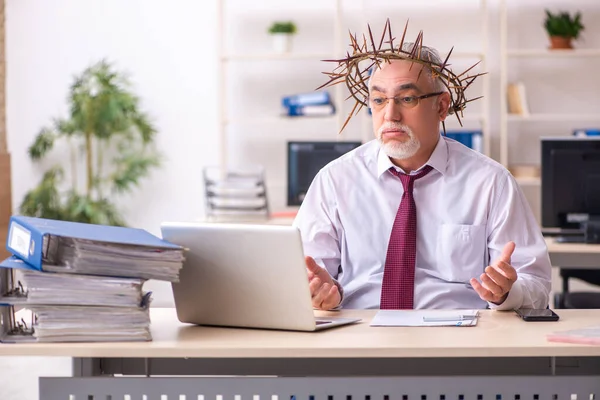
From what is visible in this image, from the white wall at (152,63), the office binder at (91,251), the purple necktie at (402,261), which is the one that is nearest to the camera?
the office binder at (91,251)

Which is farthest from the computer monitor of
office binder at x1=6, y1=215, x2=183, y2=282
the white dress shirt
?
office binder at x1=6, y1=215, x2=183, y2=282

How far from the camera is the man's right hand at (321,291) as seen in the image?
2029 millimetres

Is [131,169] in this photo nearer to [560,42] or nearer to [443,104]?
[560,42]

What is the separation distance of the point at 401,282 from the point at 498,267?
41 cm

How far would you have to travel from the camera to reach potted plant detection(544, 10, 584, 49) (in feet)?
19.7

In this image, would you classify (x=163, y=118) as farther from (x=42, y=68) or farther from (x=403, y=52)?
(x=403, y=52)

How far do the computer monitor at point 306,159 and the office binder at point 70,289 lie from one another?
3.40m

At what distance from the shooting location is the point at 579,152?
3674 mm

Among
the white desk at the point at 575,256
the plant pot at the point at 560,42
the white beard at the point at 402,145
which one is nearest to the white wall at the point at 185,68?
the plant pot at the point at 560,42

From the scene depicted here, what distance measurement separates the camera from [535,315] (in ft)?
6.37

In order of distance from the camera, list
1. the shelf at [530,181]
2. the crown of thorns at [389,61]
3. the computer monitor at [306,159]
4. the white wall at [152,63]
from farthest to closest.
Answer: the white wall at [152,63], the shelf at [530,181], the computer monitor at [306,159], the crown of thorns at [389,61]

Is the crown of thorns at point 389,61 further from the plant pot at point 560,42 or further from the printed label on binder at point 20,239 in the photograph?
the plant pot at point 560,42

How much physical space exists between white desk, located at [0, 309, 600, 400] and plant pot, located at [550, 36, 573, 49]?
14.5ft

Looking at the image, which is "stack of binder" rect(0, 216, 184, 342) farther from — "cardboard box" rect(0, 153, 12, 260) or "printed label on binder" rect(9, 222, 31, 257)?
"cardboard box" rect(0, 153, 12, 260)
